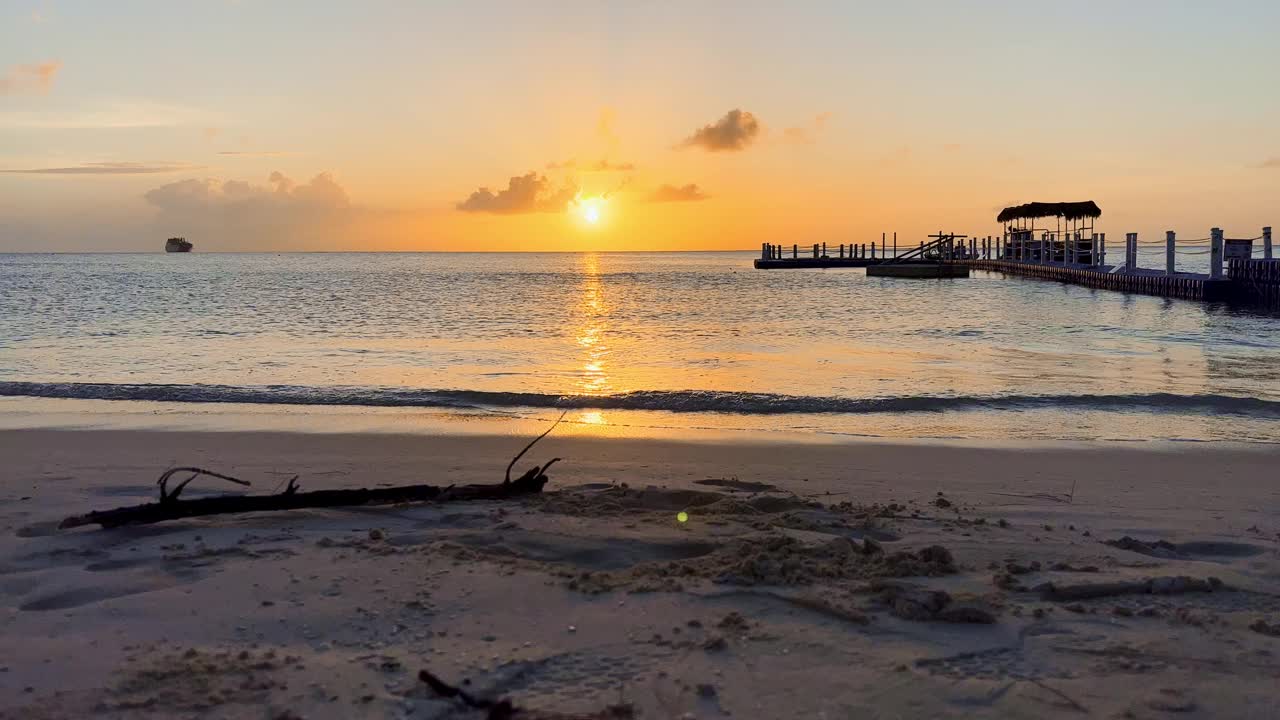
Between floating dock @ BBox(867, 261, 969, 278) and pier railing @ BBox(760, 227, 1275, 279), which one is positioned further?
floating dock @ BBox(867, 261, 969, 278)

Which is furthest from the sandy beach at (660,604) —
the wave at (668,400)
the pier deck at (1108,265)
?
the pier deck at (1108,265)

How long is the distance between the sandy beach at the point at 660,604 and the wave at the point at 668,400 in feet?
15.6

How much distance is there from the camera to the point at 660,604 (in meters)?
4.01

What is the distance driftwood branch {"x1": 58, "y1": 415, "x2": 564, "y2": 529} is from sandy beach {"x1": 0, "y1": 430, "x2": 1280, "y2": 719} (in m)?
0.07

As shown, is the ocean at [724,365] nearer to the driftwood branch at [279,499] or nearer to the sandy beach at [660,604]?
the sandy beach at [660,604]

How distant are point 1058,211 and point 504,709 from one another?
49.8 meters

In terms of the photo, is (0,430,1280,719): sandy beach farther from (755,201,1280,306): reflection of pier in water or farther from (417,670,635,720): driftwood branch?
(755,201,1280,306): reflection of pier in water

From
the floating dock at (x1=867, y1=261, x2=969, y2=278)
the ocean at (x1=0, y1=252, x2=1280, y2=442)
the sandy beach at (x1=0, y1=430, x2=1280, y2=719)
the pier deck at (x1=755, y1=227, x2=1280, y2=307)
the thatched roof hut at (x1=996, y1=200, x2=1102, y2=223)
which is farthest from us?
the floating dock at (x1=867, y1=261, x2=969, y2=278)

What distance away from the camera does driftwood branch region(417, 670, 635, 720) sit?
2988mm

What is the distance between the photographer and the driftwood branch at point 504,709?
2988mm

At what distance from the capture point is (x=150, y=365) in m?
16.0

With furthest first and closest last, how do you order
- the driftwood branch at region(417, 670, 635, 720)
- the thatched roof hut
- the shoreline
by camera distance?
the thatched roof hut, the shoreline, the driftwood branch at region(417, 670, 635, 720)

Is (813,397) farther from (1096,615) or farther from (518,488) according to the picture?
(1096,615)

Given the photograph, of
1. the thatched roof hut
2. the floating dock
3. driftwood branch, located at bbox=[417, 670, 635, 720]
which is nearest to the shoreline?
driftwood branch, located at bbox=[417, 670, 635, 720]
